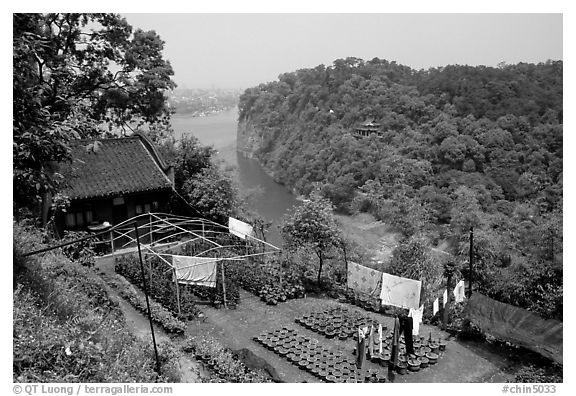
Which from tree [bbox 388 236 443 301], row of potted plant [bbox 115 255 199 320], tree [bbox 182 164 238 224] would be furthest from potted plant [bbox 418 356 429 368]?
tree [bbox 182 164 238 224]

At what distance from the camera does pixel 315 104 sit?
2100 inches

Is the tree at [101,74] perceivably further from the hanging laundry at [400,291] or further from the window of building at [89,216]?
the hanging laundry at [400,291]

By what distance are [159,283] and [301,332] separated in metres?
3.50

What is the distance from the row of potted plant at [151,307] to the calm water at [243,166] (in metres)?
22.7

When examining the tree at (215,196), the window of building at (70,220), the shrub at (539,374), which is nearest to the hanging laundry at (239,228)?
the tree at (215,196)

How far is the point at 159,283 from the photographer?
38.4 ft

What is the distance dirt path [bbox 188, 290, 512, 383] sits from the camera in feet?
29.1

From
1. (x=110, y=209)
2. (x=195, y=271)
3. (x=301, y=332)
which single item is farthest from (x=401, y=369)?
(x=110, y=209)

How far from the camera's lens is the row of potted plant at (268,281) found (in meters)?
12.1

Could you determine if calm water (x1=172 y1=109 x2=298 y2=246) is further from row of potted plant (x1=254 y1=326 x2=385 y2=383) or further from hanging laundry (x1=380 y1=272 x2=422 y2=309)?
row of potted plant (x1=254 y1=326 x2=385 y2=383)

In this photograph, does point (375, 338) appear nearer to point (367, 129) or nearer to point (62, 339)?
point (62, 339)

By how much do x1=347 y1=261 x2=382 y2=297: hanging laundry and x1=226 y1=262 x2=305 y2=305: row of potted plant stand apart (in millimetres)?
1232
